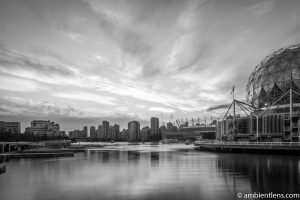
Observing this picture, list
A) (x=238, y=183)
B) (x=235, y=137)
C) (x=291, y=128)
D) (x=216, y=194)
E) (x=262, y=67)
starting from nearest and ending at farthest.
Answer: (x=216, y=194) → (x=238, y=183) → (x=291, y=128) → (x=235, y=137) → (x=262, y=67)

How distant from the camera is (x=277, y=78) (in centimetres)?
11144

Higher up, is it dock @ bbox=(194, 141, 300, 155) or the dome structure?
the dome structure

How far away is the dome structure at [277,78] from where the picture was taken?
106875 mm

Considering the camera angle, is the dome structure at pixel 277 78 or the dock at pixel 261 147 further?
the dome structure at pixel 277 78

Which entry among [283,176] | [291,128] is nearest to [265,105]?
[291,128]

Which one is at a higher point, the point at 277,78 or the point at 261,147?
the point at 277,78

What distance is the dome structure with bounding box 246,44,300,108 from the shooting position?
351ft

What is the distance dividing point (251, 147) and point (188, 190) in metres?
57.2

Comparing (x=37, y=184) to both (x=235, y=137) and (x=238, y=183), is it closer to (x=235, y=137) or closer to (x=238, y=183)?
(x=238, y=183)

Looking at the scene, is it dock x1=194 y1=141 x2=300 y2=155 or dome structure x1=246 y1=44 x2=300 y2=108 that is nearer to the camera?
dock x1=194 y1=141 x2=300 y2=155

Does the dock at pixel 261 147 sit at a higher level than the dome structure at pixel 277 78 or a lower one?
lower

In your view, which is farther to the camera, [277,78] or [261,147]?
[277,78]

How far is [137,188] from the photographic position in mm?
29391

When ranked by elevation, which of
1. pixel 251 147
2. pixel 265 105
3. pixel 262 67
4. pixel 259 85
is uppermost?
pixel 262 67
